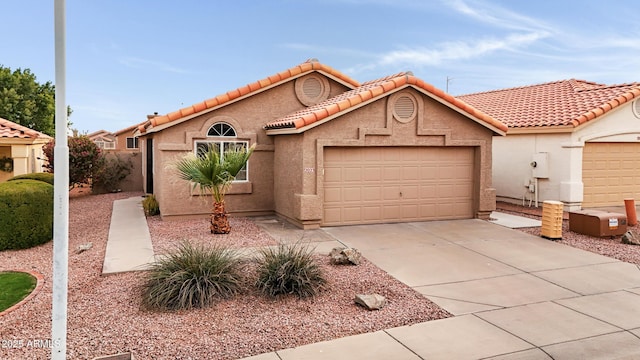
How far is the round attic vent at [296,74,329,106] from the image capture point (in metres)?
15.3

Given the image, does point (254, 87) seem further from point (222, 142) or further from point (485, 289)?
point (485, 289)

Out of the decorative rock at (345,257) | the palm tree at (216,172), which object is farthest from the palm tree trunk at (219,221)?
the decorative rock at (345,257)

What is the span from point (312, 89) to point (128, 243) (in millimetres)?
7594

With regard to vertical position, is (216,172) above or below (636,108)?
below

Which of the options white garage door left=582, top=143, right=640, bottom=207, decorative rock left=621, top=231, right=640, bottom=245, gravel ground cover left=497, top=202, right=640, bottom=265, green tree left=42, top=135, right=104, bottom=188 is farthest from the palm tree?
white garage door left=582, top=143, right=640, bottom=207

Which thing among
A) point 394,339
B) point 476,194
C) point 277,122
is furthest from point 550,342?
point 277,122

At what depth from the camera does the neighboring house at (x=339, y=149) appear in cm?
1280

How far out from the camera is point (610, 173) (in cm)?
1727

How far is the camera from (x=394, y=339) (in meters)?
5.96

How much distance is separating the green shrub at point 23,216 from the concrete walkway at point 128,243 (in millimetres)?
1518

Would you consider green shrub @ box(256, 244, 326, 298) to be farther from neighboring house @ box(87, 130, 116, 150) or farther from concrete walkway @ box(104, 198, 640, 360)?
neighboring house @ box(87, 130, 116, 150)

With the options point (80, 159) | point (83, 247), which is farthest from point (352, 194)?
point (80, 159)

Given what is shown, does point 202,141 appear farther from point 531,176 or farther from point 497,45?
point 497,45

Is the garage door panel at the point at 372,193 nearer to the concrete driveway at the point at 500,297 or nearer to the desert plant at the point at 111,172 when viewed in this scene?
Answer: the concrete driveway at the point at 500,297
